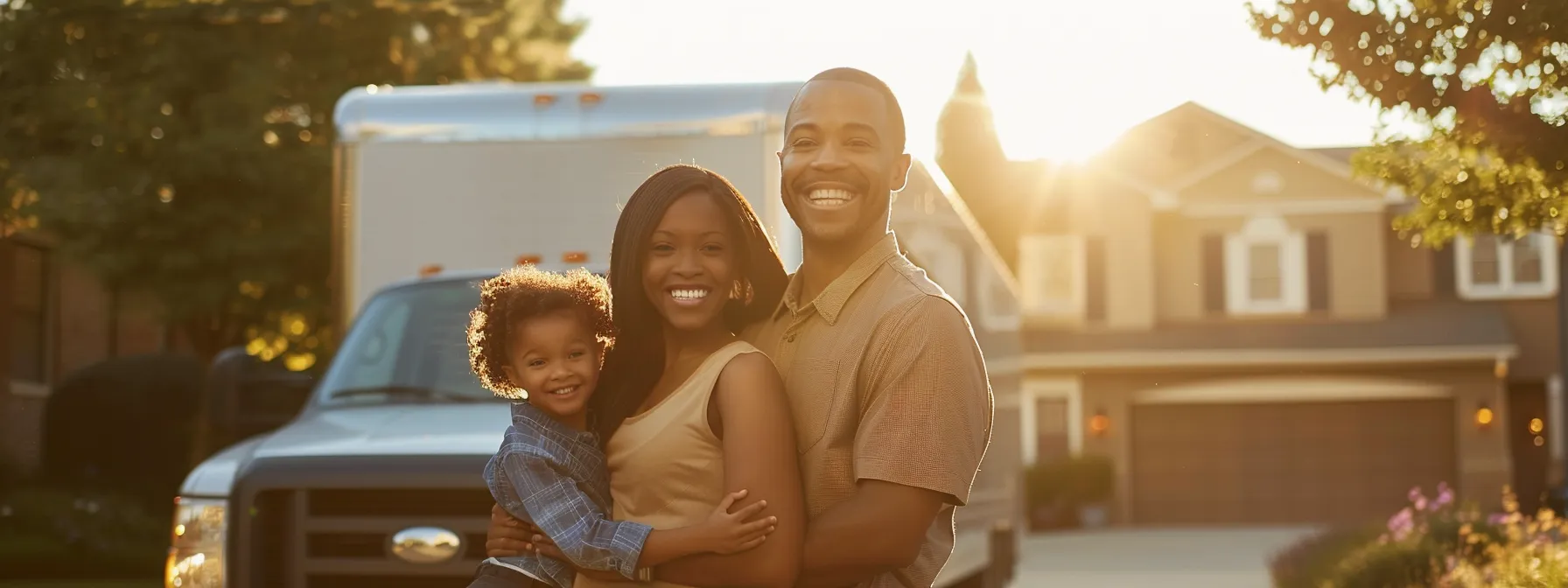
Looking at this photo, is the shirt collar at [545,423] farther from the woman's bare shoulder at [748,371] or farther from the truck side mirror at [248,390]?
the truck side mirror at [248,390]

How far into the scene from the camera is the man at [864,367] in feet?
11.3

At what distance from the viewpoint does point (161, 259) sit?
21.6 meters

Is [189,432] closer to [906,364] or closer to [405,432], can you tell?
[405,432]

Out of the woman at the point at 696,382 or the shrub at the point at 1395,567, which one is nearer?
the woman at the point at 696,382

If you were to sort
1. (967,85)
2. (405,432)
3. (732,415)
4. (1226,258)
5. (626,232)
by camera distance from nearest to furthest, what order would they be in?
(732,415) < (626,232) < (405,432) < (1226,258) < (967,85)

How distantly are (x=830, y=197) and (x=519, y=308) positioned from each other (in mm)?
671

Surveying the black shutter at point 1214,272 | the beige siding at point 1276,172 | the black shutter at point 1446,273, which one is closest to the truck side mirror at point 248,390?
the beige siding at point 1276,172

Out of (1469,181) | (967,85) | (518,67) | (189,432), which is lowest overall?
(189,432)

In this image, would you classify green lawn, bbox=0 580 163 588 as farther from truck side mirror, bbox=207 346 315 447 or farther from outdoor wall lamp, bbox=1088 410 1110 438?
outdoor wall lamp, bbox=1088 410 1110 438

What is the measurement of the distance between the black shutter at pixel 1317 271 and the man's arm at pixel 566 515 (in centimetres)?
3403

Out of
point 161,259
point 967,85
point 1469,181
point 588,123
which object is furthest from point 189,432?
point 967,85

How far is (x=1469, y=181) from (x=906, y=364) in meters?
7.29

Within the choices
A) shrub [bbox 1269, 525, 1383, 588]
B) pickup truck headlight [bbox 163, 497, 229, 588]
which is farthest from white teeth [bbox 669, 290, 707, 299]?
shrub [bbox 1269, 525, 1383, 588]

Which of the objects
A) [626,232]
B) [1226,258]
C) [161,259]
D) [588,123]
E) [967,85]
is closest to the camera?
[626,232]
